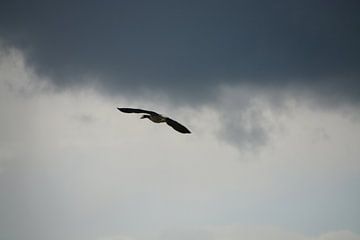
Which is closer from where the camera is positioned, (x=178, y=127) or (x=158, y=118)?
(x=158, y=118)

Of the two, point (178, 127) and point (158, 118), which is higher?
point (178, 127)

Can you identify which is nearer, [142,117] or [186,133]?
[142,117]

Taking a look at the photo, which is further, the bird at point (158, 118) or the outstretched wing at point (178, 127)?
the outstretched wing at point (178, 127)

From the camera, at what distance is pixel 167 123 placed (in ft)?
175

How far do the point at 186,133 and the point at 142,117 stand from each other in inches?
242

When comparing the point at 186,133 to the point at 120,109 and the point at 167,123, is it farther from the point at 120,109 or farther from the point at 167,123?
the point at 120,109

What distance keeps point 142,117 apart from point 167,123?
5.10 metres

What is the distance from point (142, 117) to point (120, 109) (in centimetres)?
471

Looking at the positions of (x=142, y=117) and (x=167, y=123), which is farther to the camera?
(x=167, y=123)

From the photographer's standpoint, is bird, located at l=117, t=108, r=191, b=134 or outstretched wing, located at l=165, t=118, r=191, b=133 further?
outstretched wing, located at l=165, t=118, r=191, b=133

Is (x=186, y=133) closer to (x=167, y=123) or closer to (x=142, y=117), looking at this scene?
(x=167, y=123)

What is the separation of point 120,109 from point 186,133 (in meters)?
7.20

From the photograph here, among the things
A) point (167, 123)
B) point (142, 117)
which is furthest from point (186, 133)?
point (142, 117)

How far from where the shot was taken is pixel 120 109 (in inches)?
2072
